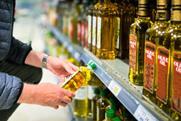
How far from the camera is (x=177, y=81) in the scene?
3.77ft

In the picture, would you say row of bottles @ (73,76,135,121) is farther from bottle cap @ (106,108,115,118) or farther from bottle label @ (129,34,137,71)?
bottle label @ (129,34,137,71)

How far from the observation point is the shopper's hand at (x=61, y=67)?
2.17 meters

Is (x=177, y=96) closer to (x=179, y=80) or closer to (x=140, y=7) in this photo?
(x=179, y=80)

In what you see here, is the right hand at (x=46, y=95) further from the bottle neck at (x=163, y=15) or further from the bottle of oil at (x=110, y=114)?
the bottle neck at (x=163, y=15)

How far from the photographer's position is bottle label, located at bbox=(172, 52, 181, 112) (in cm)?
114

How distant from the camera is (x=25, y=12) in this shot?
14219mm

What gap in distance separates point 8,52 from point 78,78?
1.37 feet

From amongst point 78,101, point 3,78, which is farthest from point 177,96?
point 78,101

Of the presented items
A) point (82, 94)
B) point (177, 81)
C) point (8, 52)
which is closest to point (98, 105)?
Result: point (8, 52)

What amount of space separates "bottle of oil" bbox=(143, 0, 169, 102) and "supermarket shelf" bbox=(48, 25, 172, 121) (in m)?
0.05

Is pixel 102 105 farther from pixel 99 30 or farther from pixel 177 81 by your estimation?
pixel 177 81

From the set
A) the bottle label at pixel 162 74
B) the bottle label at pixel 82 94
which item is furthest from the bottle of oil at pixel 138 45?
the bottle label at pixel 82 94

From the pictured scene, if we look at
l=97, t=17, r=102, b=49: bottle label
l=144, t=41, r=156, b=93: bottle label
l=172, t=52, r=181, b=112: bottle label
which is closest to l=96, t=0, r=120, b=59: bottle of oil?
l=97, t=17, r=102, b=49: bottle label

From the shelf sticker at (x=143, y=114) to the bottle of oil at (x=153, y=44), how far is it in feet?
0.27
